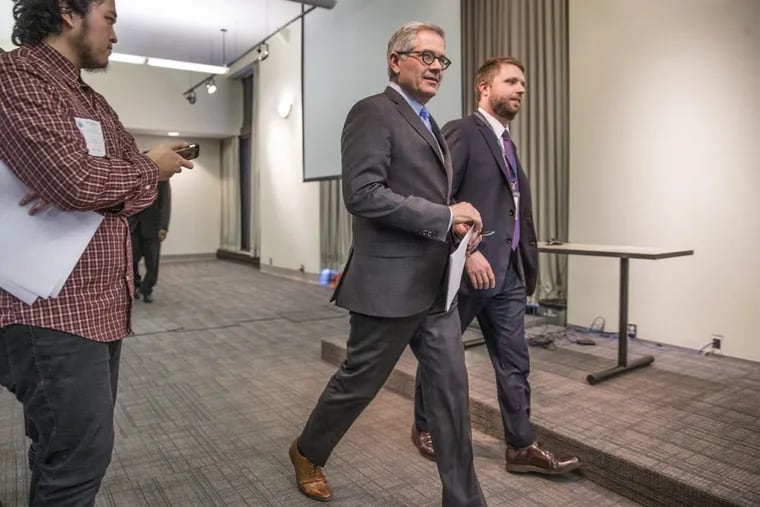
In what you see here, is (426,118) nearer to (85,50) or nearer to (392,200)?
(392,200)

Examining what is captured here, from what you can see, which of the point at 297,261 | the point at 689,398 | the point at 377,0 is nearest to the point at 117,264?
the point at 689,398

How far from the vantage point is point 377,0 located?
14.3 ft

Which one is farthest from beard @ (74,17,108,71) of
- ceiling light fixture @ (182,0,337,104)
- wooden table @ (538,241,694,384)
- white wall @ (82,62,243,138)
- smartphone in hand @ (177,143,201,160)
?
white wall @ (82,62,243,138)

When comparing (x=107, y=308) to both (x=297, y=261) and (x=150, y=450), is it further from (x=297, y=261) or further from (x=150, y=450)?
→ (x=297, y=261)

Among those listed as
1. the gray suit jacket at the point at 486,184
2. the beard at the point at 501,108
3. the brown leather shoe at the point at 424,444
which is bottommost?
the brown leather shoe at the point at 424,444

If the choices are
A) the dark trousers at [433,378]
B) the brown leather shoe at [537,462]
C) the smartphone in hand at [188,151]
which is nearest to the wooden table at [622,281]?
the brown leather shoe at [537,462]

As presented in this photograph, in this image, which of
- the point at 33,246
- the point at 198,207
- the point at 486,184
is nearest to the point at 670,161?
the point at 486,184

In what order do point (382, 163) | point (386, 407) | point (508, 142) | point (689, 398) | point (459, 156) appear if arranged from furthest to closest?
point (386, 407)
point (689, 398)
point (508, 142)
point (459, 156)
point (382, 163)

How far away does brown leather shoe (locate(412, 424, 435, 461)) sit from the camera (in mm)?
2100

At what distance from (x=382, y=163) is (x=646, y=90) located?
8.65 feet

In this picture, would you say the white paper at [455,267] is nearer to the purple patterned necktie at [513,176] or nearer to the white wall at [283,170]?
the purple patterned necktie at [513,176]

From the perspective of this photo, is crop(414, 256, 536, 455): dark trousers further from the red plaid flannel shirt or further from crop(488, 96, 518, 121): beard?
the red plaid flannel shirt

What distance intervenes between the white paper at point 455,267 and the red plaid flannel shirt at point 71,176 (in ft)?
2.41

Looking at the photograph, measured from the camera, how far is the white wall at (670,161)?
3.06 m
